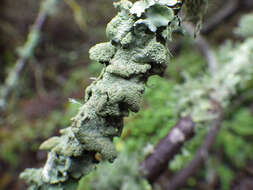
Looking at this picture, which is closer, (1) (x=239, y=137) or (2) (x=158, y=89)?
(1) (x=239, y=137)

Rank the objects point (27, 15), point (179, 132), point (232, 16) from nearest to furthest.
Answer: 1. point (179, 132)
2. point (232, 16)
3. point (27, 15)

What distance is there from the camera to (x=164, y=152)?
1.09 m

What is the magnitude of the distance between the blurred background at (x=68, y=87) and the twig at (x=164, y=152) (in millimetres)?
229

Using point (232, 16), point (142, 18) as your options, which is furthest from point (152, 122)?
point (232, 16)

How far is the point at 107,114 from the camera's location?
0.55m

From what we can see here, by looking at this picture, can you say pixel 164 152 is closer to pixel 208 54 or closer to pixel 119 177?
pixel 119 177

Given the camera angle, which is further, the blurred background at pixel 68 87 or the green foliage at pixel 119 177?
the blurred background at pixel 68 87

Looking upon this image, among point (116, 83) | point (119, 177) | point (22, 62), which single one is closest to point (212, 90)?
point (119, 177)

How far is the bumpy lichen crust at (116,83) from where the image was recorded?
0.54m

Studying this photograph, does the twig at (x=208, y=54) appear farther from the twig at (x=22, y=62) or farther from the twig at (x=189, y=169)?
the twig at (x=22, y=62)

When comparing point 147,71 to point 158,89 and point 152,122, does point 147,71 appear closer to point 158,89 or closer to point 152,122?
point 152,122

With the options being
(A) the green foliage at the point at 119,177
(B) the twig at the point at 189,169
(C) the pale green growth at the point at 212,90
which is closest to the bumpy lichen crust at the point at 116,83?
(A) the green foliage at the point at 119,177

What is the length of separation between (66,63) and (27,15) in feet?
3.14

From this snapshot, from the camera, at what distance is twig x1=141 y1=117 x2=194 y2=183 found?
1.08 metres
